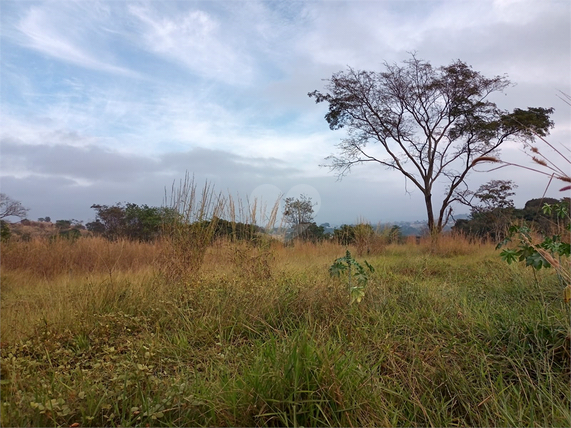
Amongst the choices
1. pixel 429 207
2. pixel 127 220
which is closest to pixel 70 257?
pixel 127 220

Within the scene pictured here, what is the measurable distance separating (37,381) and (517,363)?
2.60 meters

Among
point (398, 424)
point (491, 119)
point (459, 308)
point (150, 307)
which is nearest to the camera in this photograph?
point (398, 424)

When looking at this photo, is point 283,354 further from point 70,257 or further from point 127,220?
point 127,220

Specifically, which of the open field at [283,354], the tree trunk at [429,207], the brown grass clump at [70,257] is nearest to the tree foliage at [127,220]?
the brown grass clump at [70,257]

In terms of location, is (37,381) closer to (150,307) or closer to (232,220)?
(150,307)

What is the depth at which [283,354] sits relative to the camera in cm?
190

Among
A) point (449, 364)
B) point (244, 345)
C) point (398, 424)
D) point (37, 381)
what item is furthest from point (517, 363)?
point (37, 381)

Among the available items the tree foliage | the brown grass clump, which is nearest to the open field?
the brown grass clump

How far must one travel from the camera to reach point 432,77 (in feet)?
37.5

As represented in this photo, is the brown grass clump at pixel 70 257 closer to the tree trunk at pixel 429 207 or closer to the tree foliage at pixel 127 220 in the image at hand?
the tree foliage at pixel 127 220

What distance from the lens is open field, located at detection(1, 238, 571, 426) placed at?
168 centimetres

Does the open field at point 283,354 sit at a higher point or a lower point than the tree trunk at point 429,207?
lower

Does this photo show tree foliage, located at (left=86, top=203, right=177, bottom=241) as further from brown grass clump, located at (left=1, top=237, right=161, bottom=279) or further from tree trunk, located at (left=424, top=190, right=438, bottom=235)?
tree trunk, located at (left=424, top=190, right=438, bottom=235)

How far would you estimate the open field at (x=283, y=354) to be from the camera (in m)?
1.68
